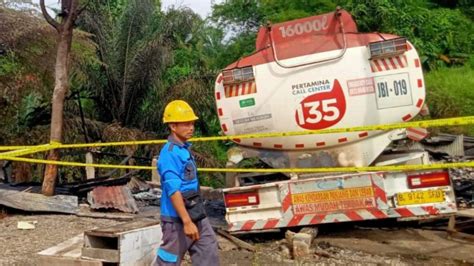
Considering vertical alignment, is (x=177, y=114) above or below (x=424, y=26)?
below

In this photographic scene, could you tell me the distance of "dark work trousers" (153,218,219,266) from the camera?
4125 millimetres

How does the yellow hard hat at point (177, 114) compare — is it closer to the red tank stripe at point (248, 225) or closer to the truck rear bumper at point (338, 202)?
the truck rear bumper at point (338, 202)

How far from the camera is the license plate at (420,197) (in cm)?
595

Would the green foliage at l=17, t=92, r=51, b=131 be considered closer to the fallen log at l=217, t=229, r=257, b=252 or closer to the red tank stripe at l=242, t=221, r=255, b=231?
the fallen log at l=217, t=229, r=257, b=252

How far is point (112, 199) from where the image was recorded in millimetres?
8305

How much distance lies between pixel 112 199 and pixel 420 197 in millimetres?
4265

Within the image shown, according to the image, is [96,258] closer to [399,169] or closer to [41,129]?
[399,169]

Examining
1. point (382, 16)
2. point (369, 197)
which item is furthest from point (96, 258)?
A: point (382, 16)

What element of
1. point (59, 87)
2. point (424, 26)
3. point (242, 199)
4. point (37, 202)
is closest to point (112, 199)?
point (37, 202)

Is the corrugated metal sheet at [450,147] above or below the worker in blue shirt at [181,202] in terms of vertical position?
below

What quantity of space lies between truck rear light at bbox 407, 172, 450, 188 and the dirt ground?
625 mm

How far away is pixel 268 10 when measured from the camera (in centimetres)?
1891

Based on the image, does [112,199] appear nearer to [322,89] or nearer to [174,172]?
[322,89]

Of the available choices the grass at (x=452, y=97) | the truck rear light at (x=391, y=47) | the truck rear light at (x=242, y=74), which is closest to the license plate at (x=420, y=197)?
the truck rear light at (x=391, y=47)
